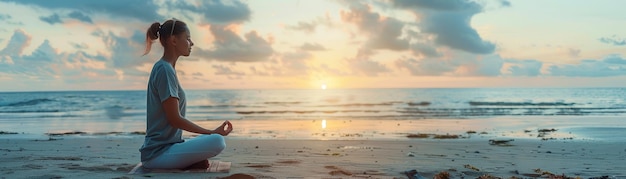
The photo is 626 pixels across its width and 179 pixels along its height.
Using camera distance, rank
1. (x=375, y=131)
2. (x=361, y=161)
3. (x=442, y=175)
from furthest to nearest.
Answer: (x=375, y=131)
(x=361, y=161)
(x=442, y=175)

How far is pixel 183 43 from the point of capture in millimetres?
4840

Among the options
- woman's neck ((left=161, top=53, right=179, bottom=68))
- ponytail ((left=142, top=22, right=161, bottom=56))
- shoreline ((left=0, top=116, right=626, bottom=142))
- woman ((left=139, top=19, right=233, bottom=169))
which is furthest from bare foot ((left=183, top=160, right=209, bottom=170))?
shoreline ((left=0, top=116, right=626, bottom=142))

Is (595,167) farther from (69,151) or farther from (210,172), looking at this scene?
(69,151)

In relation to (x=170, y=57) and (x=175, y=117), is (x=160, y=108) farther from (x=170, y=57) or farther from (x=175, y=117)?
(x=170, y=57)

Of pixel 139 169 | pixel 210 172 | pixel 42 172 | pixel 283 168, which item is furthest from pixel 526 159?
pixel 42 172

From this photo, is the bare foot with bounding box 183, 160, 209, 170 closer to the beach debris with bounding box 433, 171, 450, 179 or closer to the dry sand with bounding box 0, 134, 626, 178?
the dry sand with bounding box 0, 134, 626, 178

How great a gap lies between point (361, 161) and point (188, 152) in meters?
3.11

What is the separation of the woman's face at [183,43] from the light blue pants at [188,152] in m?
0.83

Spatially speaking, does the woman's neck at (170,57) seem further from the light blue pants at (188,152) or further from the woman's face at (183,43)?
the light blue pants at (188,152)

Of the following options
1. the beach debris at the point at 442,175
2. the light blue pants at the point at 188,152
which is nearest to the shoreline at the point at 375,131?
the beach debris at the point at 442,175

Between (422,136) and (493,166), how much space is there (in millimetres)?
6537

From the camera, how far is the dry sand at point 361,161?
19.2ft

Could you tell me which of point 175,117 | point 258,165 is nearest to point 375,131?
point 258,165

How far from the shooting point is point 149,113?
4.90m
